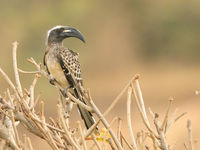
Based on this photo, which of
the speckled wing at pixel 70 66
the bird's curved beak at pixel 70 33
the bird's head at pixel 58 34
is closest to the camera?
the bird's curved beak at pixel 70 33

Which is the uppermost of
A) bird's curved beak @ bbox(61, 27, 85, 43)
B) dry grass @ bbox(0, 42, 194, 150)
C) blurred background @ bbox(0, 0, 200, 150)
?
blurred background @ bbox(0, 0, 200, 150)

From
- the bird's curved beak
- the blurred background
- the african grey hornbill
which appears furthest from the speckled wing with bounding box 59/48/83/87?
the blurred background

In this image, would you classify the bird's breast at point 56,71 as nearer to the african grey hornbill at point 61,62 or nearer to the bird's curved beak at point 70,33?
the african grey hornbill at point 61,62

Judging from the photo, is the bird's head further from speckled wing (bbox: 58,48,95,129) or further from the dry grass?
the dry grass

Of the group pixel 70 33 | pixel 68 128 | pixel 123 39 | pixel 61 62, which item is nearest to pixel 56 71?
pixel 61 62

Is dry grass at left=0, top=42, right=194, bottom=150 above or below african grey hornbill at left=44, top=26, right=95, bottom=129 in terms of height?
below

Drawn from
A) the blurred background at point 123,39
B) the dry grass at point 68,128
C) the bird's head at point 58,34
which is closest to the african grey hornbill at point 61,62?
the bird's head at point 58,34

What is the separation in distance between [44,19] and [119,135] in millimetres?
12496

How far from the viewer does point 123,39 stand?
653 inches

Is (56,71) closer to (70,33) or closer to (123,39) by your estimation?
(70,33)

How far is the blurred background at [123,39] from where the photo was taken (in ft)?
45.6

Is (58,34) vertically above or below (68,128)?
above

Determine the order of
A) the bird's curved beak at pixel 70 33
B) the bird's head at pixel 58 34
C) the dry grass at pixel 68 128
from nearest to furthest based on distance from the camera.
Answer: the dry grass at pixel 68 128, the bird's curved beak at pixel 70 33, the bird's head at pixel 58 34

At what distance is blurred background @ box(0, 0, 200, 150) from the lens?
13891 mm
